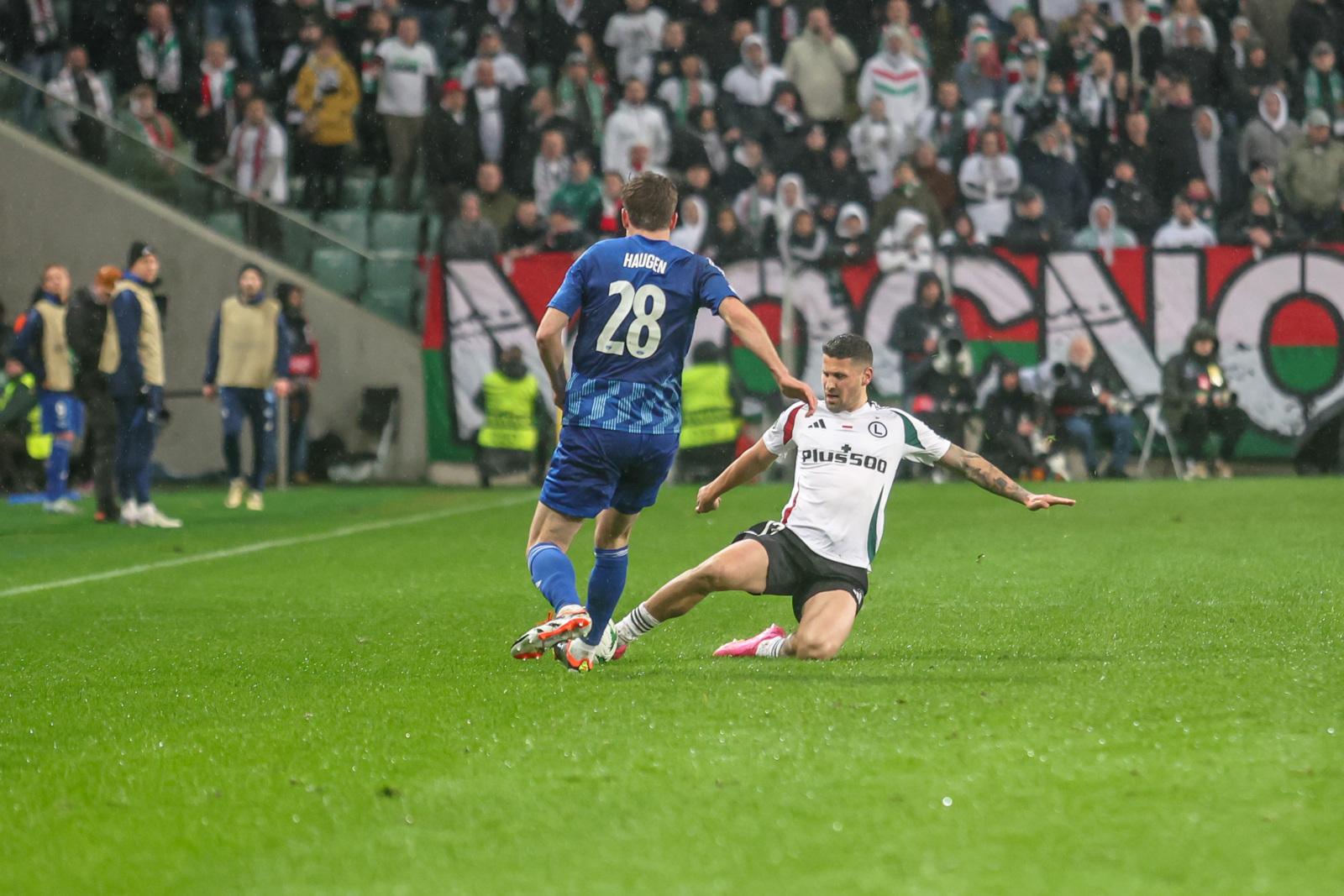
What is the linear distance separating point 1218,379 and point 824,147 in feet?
18.5

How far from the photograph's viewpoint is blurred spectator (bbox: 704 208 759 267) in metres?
18.9

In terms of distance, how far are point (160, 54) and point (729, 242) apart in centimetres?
806

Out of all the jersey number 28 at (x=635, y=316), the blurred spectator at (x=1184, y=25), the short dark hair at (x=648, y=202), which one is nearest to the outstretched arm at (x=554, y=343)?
the jersey number 28 at (x=635, y=316)

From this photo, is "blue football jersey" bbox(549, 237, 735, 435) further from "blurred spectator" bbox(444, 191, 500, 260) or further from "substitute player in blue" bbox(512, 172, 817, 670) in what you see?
"blurred spectator" bbox(444, 191, 500, 260)

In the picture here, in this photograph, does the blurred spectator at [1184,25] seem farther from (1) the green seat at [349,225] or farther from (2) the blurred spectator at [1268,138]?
(1) the green seat at [349,225]

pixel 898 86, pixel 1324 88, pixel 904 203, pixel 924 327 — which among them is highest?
pixel 1324 88

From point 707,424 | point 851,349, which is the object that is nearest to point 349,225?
point 707,424

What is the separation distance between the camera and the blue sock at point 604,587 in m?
6.02

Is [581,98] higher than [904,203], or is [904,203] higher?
[581,98]

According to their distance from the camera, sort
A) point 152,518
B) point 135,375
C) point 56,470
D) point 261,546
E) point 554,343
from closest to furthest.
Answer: point 554,343 < point 261,546 < point 135,375 < point 152,518 < point 56,470

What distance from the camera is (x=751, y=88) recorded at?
2075cm

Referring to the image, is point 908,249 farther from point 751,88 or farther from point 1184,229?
point 1184,229

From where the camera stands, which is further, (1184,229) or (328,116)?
(328,116)

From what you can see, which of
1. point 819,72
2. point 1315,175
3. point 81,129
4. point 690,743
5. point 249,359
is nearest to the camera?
point 690,743
